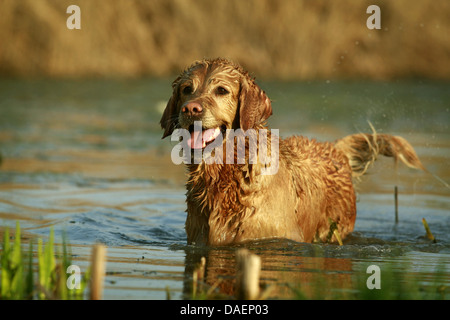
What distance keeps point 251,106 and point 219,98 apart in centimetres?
28

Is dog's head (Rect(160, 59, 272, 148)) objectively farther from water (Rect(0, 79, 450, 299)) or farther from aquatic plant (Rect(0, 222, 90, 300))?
aquatic plant (Rect(0, 222, 90, 300))

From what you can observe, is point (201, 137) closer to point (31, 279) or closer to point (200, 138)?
point (200, 138)

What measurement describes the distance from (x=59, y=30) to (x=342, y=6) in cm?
928

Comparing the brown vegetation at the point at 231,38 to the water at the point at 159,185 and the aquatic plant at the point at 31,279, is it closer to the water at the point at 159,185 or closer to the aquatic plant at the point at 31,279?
the water at the point at 159,185

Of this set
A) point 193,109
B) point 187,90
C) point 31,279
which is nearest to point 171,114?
point 187,90

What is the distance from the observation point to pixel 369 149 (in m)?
8.40

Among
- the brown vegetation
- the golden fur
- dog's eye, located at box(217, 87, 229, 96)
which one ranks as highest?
the brown vegetation

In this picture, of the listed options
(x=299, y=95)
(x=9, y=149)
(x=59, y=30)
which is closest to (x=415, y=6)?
(x=299, y=95)

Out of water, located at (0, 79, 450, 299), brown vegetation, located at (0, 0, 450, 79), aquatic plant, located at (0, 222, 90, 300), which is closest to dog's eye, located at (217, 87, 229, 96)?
water, located at (0, 79, 450, 299)

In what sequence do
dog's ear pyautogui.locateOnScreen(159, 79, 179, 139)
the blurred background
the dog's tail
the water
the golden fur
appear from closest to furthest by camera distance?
the water → the golden fur → dog's ear pyautogui.locateOnScreen(159, 79, 179, 139) → the blurred background → the dog's tail

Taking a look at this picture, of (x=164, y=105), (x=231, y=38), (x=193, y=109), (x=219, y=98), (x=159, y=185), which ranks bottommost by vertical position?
(x=159, y=185)

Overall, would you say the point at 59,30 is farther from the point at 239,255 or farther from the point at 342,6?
the point at 239,255

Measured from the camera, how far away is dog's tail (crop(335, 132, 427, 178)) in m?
8.39

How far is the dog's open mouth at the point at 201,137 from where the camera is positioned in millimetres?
6113
